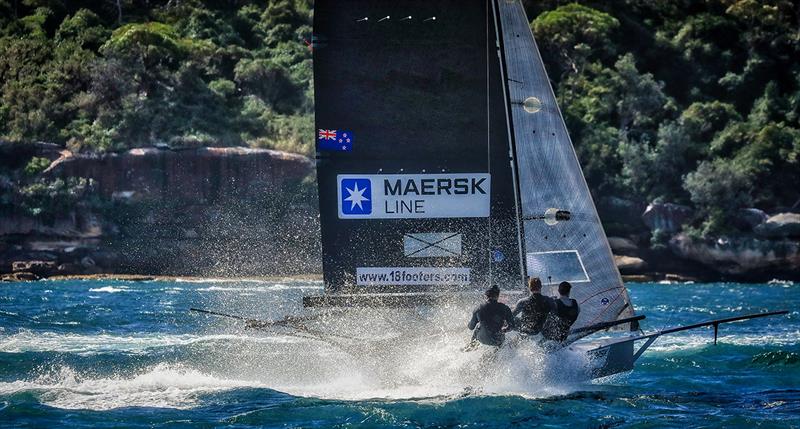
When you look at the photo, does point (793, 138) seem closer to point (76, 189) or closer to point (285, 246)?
point (285, 246)

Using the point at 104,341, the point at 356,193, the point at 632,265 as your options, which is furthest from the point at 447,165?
the point at 632,265

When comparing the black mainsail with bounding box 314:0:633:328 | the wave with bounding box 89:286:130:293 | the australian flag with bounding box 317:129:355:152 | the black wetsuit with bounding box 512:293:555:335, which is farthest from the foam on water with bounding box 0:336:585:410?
the wave with bounding box 89:286:130:293

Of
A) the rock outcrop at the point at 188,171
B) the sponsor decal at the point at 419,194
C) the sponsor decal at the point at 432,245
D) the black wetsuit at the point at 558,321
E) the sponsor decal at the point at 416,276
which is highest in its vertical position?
the rock outcrop at the point at 188,171

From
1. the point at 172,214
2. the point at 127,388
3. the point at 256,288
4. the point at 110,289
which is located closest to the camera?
the point at 127,388

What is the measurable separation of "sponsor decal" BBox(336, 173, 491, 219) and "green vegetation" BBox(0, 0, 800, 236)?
50.9 m

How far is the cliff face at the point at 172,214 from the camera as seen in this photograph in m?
67.0

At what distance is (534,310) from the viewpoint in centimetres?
1717

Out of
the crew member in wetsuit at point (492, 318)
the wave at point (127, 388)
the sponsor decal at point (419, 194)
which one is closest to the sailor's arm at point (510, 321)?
the crew member in wetsuit at point (492, 318)

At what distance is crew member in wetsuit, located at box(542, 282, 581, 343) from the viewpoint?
17.3 m

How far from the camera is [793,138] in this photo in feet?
239

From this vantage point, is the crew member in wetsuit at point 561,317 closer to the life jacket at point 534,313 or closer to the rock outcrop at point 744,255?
the life jacket at point 534,313

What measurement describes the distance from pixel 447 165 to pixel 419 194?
0.61 m

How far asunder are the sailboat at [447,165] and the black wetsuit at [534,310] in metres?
1.07

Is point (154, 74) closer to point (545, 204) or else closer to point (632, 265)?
point (632, 265)
